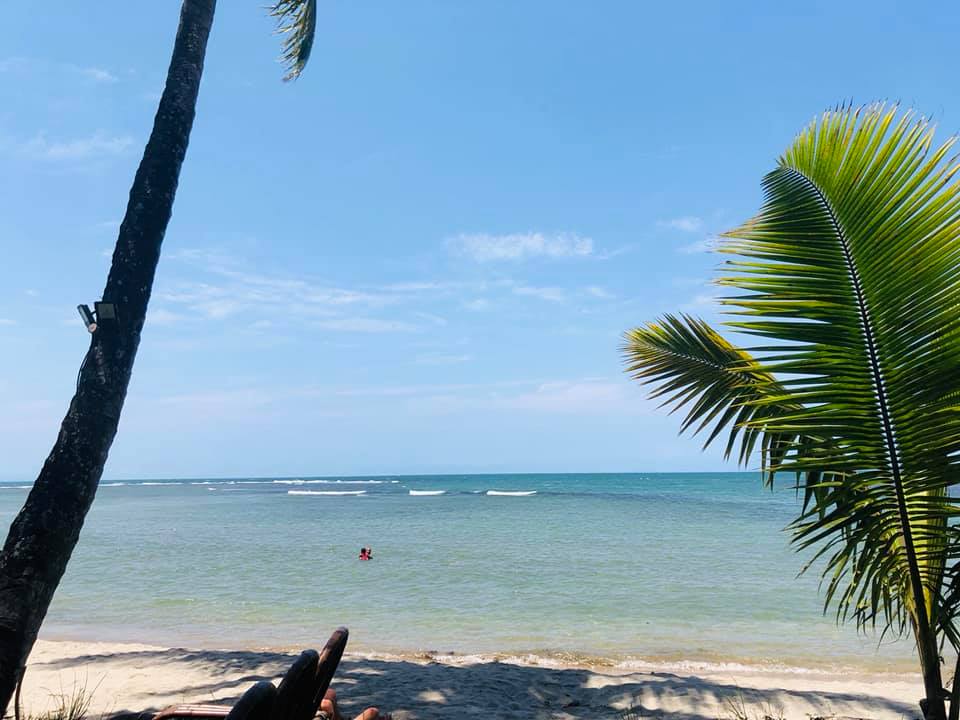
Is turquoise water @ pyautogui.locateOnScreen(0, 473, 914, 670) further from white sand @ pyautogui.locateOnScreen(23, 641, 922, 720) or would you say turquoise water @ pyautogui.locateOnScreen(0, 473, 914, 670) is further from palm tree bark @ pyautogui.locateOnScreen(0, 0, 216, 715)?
palm tree bark @ pyautogui.locateOnScreen(0, 0, 216, 715)

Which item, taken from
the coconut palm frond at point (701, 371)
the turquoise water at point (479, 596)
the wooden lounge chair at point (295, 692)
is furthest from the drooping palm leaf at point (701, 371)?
the turquoise water at point (479, 596)

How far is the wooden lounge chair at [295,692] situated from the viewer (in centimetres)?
189

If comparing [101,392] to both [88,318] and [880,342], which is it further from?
[880,342]

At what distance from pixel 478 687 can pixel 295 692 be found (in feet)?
18.9

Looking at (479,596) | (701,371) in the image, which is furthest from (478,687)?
(479,596)

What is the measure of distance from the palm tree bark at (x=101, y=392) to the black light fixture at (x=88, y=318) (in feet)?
0.16

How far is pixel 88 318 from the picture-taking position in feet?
13.7

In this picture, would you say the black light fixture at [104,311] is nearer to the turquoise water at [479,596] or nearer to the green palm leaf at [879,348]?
the green palm leaf at [879,348]

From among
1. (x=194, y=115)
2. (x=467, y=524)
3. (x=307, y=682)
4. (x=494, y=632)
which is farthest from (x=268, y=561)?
(x=307, y=682)

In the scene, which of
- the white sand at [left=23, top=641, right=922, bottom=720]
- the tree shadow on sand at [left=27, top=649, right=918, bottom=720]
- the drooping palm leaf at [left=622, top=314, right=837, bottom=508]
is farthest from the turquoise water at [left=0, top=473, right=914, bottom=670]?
the drooping palm leaf at [left=622, top=314, right=837, bottom=508]

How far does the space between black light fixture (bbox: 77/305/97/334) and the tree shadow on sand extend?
3611 mm

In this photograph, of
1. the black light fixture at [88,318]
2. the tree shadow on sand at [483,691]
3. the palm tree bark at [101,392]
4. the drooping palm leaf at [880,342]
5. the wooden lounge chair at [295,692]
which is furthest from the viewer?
the tree shadow on sand at [483,691]

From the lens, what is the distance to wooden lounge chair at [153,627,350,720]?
189 centimetres

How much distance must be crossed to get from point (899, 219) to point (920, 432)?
83 centimetres
